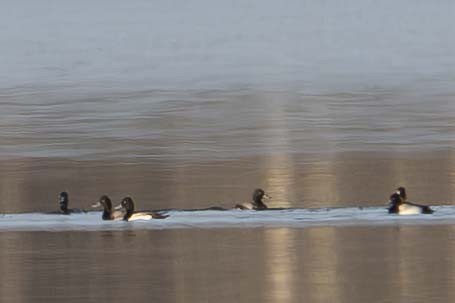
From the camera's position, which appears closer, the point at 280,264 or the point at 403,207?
the point at 280,264

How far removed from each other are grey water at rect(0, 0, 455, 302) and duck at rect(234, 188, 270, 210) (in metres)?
0.29

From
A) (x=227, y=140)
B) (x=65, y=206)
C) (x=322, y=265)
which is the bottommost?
(x=322, y=265)

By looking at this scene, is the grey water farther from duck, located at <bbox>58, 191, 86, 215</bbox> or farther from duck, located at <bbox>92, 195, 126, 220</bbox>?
duck, located at <bbox>58, 191, 86, 215</bbox>

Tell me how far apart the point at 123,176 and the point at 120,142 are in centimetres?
298

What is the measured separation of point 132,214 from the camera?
14438mm

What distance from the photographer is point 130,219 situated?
46.8ft

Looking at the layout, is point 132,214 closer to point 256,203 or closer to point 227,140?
point 256,203

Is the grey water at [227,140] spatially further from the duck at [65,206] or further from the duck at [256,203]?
the duck at [65,206]

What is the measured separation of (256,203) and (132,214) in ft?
3.59

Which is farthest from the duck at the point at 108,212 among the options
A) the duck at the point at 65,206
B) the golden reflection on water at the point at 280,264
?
the golden reflection on water at the point at 280,264

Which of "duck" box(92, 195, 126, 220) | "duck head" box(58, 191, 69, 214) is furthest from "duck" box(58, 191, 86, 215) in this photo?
"duck" box(92, 195, 126, 220)

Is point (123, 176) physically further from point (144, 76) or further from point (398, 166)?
point (144, 76)

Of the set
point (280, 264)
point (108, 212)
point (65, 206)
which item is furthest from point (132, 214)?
point (280, 264)

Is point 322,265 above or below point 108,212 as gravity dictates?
below
